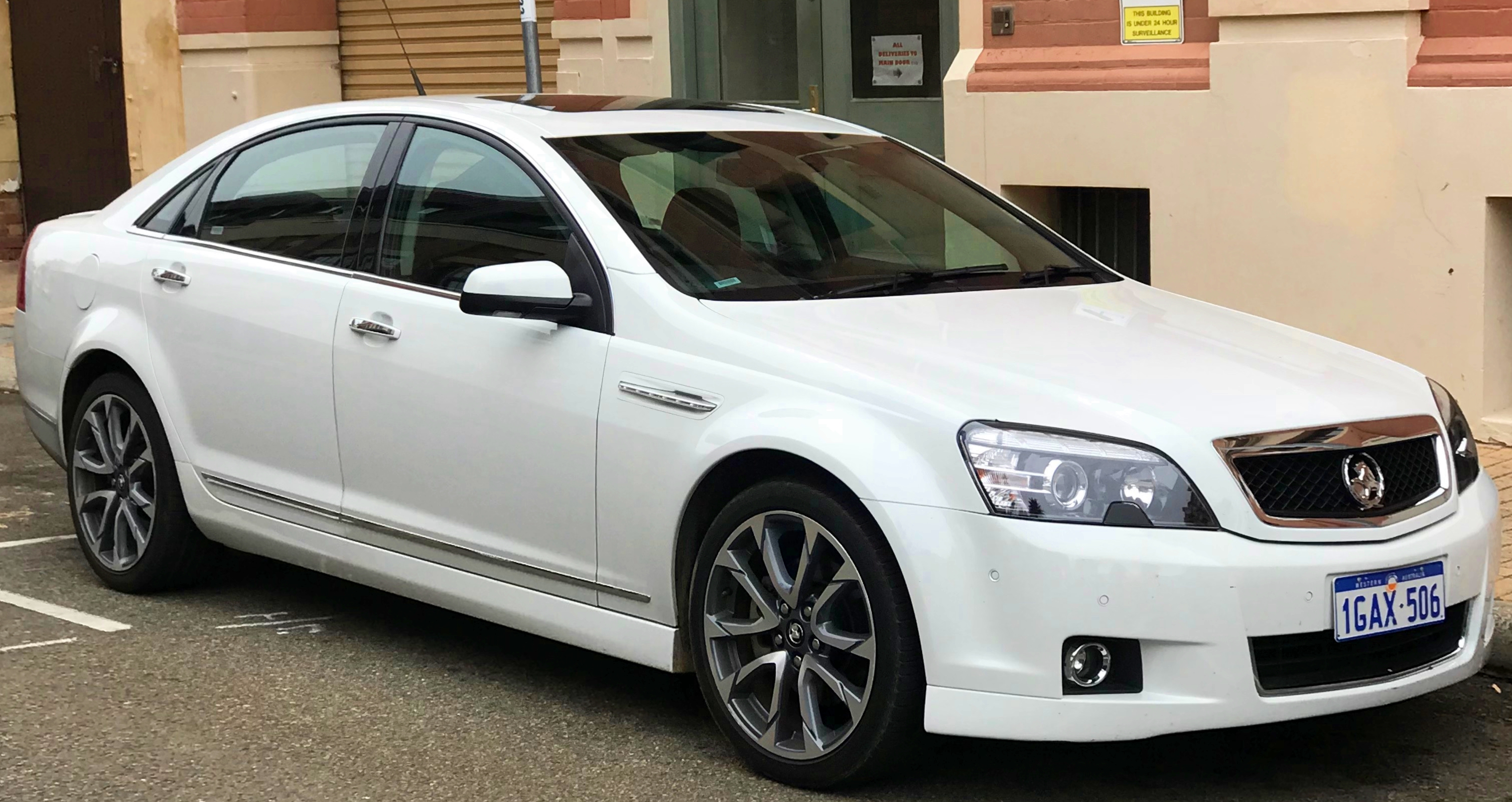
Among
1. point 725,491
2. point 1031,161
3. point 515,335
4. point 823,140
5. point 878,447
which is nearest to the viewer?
point 878,447

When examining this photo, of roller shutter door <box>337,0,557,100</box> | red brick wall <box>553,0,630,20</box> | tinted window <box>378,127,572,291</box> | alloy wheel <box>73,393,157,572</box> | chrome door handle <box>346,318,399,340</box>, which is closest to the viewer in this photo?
tinted window <box>378,127,572,291</box>

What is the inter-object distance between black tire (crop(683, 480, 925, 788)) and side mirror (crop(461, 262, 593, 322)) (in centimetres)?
69

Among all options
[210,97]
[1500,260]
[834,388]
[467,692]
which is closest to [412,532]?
[467,692]

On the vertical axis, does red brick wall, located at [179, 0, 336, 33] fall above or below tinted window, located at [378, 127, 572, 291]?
above

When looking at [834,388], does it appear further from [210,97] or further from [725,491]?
[210,97]

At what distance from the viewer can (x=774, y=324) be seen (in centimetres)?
457

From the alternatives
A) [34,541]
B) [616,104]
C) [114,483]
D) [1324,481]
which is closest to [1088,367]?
[1324,481]

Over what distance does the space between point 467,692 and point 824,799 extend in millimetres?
1266

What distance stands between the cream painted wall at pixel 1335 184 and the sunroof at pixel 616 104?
11.6 feet

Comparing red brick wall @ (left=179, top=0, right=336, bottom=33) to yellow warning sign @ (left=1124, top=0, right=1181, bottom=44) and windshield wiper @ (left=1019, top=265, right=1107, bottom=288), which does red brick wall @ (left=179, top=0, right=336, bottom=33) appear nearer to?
yellow warning sign @ (left=1124, top=0, right=1181, bottom=44)

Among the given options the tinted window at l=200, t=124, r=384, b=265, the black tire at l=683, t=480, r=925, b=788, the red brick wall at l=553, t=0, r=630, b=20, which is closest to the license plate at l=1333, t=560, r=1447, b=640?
the black tire at l=683, t=480, r=925, b=788

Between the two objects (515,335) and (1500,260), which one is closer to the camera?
(515,335)

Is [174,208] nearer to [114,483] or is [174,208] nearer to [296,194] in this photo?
[296,194]

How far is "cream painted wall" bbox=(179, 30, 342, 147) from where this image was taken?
51.5 ft
